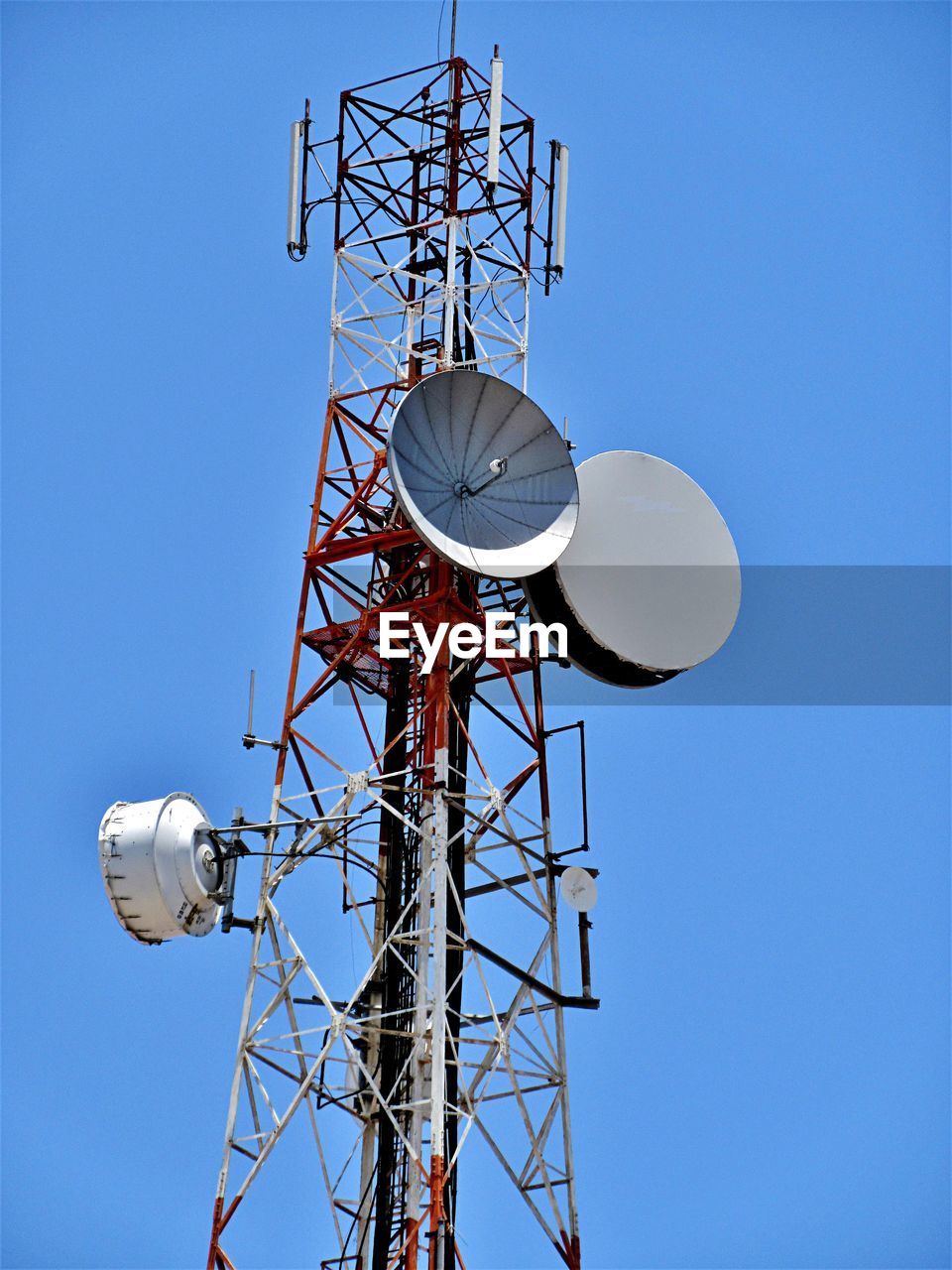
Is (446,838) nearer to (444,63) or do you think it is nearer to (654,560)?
(654,560)

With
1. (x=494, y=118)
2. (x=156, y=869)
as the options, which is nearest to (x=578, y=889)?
(x=156, y=869)

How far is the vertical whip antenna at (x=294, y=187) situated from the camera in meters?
49.0

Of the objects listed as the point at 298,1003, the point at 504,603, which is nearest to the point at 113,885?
the point at 298,1003

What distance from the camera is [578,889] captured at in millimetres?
43938

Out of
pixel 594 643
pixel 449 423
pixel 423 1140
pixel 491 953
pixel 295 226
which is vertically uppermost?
pixel 295 226

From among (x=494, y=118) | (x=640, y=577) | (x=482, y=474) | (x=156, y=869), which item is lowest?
(x=156, y=869)

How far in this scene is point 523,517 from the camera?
1770 inches

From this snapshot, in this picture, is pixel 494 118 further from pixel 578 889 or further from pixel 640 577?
pixel 578 889

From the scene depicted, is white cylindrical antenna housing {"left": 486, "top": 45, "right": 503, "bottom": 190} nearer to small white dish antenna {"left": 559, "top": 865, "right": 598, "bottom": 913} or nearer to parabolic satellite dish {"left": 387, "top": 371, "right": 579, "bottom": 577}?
parabolic satellite dish {"left": 387, "top": 371, "right": 579, "bottom": 577}

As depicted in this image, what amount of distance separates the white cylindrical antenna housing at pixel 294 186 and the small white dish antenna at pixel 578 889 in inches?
601

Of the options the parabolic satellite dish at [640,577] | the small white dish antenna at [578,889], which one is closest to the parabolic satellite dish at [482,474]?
the parabolic satellite dish at [640,577]

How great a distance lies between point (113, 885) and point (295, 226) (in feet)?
50.8

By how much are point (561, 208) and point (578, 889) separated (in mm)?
15536

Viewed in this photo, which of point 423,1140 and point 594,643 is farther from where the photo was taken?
point 594,643
